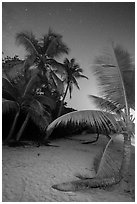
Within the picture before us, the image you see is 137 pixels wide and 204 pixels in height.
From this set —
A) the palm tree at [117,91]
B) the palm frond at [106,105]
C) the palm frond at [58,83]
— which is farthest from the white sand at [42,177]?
the palm frond at [58,83]

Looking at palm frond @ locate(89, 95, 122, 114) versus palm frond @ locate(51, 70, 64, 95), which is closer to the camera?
palm frond @ locate(89, 95, 122, 114)

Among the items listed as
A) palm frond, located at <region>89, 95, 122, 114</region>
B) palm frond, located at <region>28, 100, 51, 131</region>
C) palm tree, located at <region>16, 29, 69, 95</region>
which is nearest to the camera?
palm frond, located at <region>89, 95, 122, 114</region>

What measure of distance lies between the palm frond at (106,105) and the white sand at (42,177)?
2.52 m

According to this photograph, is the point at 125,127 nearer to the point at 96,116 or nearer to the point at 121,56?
the point at 96,116

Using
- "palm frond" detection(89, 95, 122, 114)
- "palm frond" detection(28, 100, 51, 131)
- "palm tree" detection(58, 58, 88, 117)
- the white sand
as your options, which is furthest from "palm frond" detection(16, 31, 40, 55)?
"palm frond" detection(89, 95, 122, 114)

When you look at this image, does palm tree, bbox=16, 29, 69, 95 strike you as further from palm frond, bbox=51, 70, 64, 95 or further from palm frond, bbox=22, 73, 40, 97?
palm frond, bbox=22, 73, 40, 97

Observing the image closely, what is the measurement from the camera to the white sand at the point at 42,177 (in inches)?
172

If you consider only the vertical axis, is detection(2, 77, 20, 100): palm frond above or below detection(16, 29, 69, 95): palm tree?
below

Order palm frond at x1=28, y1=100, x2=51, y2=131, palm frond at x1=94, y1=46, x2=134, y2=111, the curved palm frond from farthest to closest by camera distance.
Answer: the curved palm frond < palm frond at x1=28, y1=100, x2=51, y2=131 < palm frond at x1=94, y1=46, x2=134, y2=111

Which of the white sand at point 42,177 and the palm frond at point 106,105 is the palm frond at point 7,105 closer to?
the white sand at point 42,177

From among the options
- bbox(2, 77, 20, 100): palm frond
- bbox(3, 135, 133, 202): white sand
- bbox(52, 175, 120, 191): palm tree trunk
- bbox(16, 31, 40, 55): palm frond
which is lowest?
bbox(3, 135, 133, 202): white sand

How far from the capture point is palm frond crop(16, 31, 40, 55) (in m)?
10.2

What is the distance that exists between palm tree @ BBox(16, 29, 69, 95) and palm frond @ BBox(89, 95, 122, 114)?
5644 millimetres

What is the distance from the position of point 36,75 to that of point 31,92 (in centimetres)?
103
